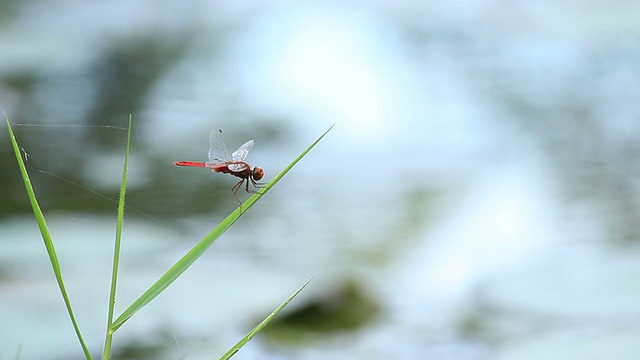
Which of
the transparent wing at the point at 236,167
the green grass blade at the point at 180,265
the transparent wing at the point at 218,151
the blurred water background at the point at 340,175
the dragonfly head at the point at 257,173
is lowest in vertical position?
the green grass blade at the point at 180,265

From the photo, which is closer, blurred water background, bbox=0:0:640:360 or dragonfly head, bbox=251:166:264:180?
dragonfly head, bbox=251:166:264:180

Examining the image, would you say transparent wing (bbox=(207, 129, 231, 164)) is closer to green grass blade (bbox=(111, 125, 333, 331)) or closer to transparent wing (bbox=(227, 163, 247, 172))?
transparent wing (bbox=(227, 163, 247, 172))

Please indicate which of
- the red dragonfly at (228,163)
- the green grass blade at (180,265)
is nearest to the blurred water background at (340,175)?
the red dragonfly at (228,163)

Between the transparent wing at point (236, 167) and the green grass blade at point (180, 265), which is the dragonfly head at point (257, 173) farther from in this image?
the green grass blade at point (180, 265)

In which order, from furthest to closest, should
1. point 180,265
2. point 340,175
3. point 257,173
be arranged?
point 340,175 < point 257,173 < point 180,265

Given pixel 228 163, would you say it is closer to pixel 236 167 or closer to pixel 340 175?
pixel 236 167

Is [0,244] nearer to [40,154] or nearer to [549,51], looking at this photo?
[40,154]

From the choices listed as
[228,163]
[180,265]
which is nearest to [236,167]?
[228,163]

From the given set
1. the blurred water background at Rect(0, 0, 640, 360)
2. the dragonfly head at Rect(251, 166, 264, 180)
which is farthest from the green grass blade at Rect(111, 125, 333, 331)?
the blurred water background at Rect(0, 0, 640, 360)

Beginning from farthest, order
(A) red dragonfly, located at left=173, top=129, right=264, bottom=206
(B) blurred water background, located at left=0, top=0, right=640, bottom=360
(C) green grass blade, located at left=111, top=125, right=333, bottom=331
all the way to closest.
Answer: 1. (B) blurred water background, located at left=0, top=0, right=640, bottom=360
2. (A) red dragonfly, located at left=173, top=129, right=264, bottom=206
3. (C) green grass blade, located at left=111, top=125, right=333, bottom=331
